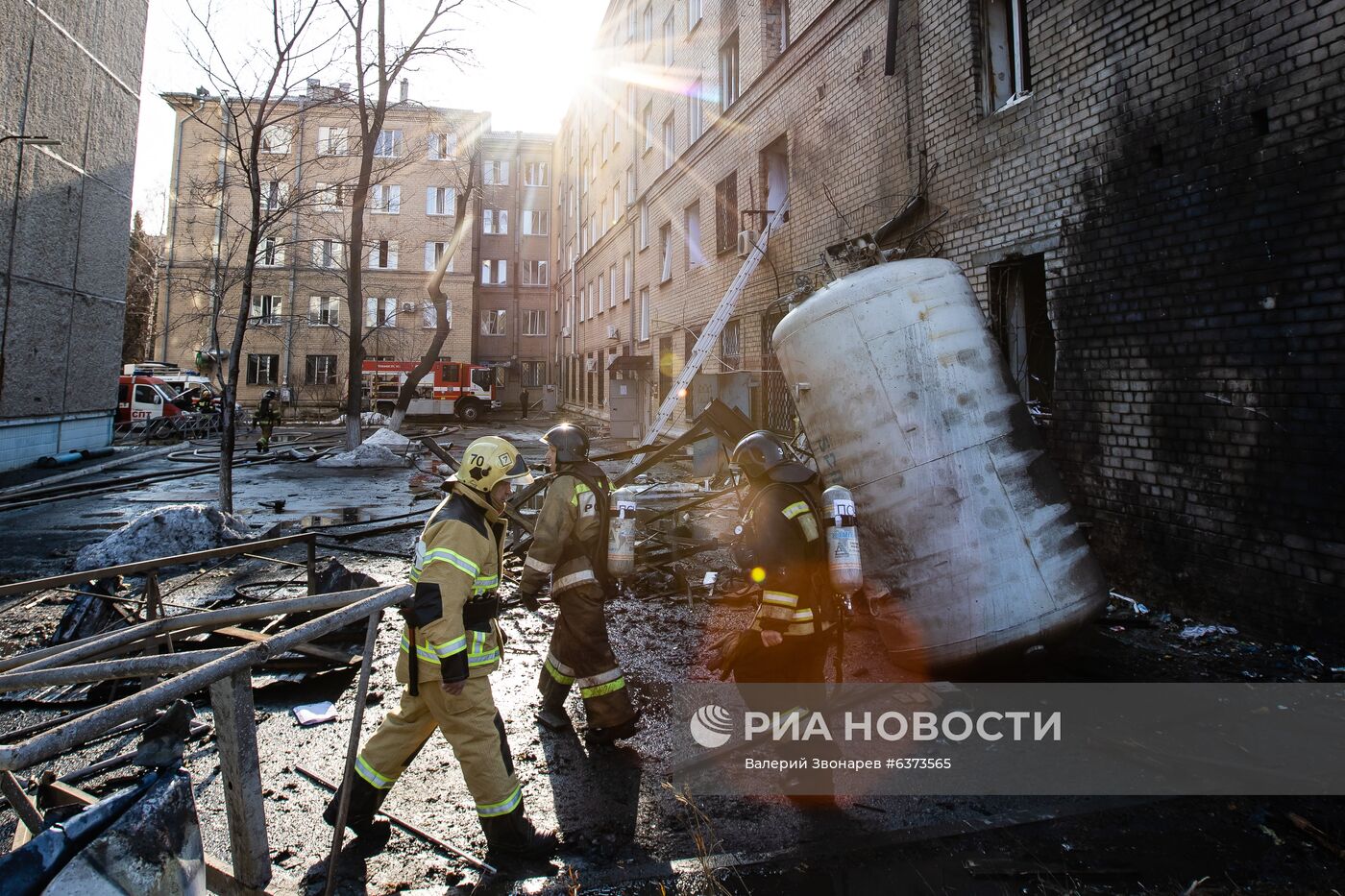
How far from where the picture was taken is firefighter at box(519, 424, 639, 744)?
352cm

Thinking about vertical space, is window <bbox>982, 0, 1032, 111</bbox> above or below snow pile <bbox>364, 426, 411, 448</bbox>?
above

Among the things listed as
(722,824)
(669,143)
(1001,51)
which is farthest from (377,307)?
(722,824)

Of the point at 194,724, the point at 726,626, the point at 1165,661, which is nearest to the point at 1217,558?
the point at 1165,661

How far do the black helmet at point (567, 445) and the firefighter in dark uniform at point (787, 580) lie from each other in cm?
108

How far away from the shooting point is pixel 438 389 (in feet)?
90.3

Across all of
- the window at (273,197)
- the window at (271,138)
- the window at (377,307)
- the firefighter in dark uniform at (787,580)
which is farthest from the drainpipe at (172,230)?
the firefighter in dark uniform at (787,580)

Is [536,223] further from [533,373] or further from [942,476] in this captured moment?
[942,476]

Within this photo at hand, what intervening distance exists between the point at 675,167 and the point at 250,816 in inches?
643

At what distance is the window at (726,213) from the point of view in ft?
42.5

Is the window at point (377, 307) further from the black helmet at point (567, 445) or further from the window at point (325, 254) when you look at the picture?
the black helmet at point (567, 445)

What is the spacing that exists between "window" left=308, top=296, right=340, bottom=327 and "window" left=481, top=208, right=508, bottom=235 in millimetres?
10344

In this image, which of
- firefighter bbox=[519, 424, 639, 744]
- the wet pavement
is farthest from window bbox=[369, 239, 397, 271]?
firefighter bbox=[519, 424, 639, 744]

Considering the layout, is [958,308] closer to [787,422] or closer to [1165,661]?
[1165,661]

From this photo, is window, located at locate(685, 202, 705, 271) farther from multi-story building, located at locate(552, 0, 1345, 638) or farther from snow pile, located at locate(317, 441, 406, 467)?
snow pile, located at locate(317, 441, 406, 467)
